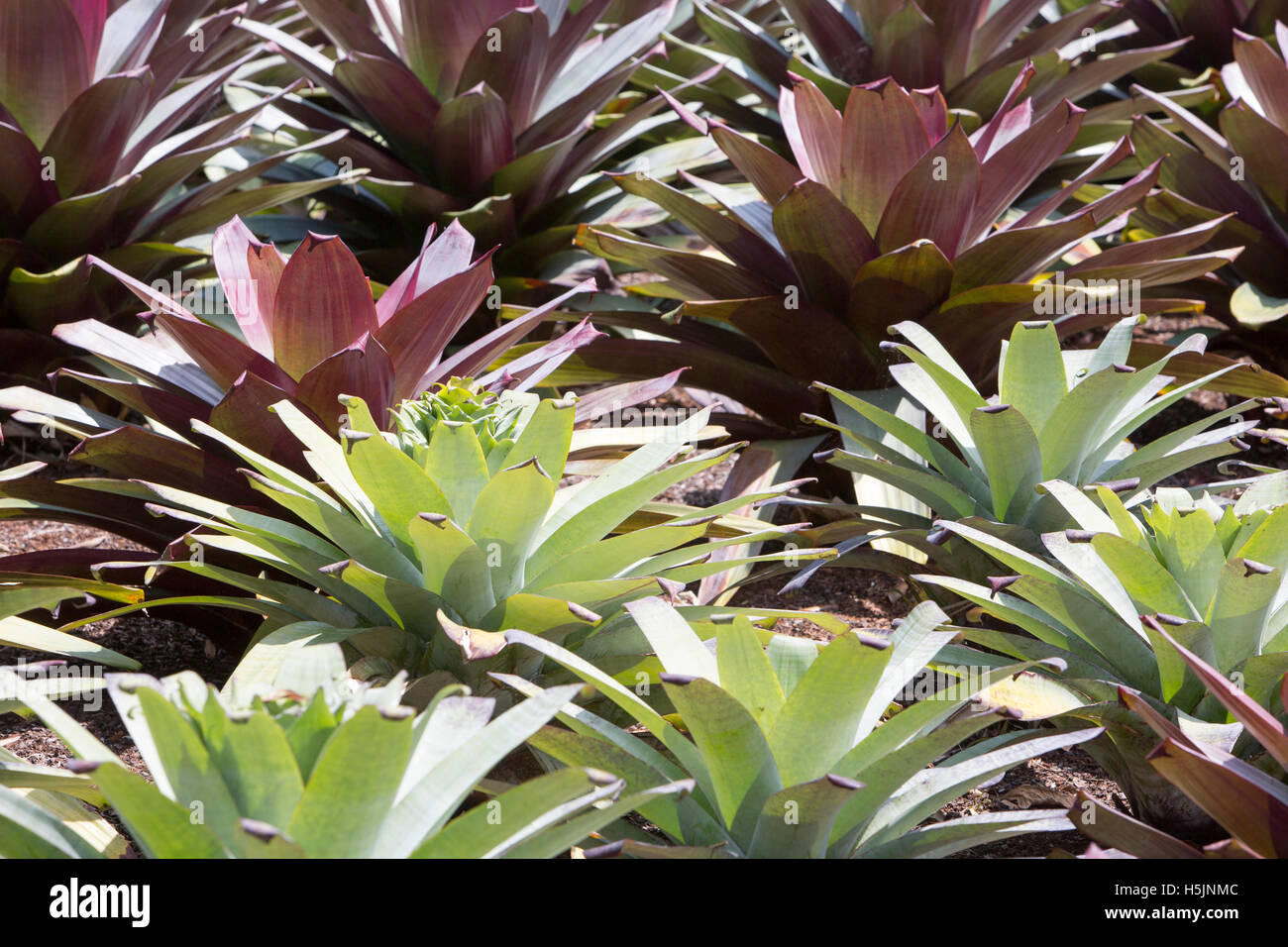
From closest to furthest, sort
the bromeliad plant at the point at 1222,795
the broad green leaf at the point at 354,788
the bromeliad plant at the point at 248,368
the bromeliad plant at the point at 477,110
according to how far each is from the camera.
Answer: the broad green leaf at the point at 354,788 < the bromeliad plant at the point at 1222,795 < the bromeliad plant at the point at 248,368 < the bromeliad plant at the point at 477,110

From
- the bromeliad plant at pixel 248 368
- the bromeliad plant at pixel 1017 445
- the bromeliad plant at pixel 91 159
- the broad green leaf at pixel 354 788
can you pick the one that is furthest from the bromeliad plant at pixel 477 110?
the broad green leaf at pixel 354 788

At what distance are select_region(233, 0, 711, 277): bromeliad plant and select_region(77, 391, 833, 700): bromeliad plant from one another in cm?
93

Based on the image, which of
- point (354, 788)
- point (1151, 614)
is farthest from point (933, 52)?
point (354, 788)

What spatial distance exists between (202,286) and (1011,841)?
58.9 inches

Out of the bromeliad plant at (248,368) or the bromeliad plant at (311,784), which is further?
the bromeliad plant at (248,368)

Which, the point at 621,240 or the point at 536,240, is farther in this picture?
the point at 536,240

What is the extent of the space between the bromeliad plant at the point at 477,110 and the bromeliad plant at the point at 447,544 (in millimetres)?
931

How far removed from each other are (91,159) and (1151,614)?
1.70 meters

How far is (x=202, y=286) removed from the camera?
1842mm

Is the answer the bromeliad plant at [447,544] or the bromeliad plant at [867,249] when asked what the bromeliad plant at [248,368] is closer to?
the bromeliad plant at [447,544]

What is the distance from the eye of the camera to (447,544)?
108cm

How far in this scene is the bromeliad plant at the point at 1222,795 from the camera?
0.87 m
